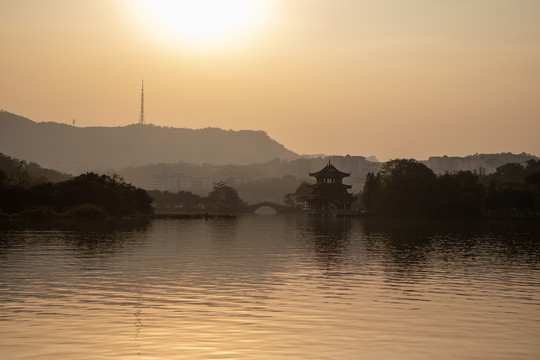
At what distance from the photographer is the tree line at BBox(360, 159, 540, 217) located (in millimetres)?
151000

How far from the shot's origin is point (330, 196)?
184 m

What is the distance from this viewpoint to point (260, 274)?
4059 cm

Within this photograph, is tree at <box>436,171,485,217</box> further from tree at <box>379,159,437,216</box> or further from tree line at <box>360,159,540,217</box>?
tree at <box>379,159,437,216</box>

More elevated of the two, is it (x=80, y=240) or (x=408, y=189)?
(x=408, y=189)

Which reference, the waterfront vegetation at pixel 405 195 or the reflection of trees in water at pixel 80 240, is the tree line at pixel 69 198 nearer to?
the waterfront vegetation at pixel 405 195

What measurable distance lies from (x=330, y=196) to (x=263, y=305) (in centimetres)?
15561

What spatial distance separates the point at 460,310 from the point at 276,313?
6972 millimetres

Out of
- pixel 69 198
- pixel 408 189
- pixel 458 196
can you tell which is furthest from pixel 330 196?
pixel 69 198

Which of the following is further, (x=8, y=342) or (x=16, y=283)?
(x=16, y=283)

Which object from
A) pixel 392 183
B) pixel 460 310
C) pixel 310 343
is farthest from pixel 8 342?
pixel 392 183

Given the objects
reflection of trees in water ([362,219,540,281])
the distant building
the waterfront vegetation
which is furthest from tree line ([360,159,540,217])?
reflection of trees in water ([362,219,540,281])

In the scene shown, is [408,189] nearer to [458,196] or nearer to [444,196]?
[444,196]

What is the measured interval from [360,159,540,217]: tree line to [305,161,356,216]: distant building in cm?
2259

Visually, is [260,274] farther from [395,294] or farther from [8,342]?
[8,342]
